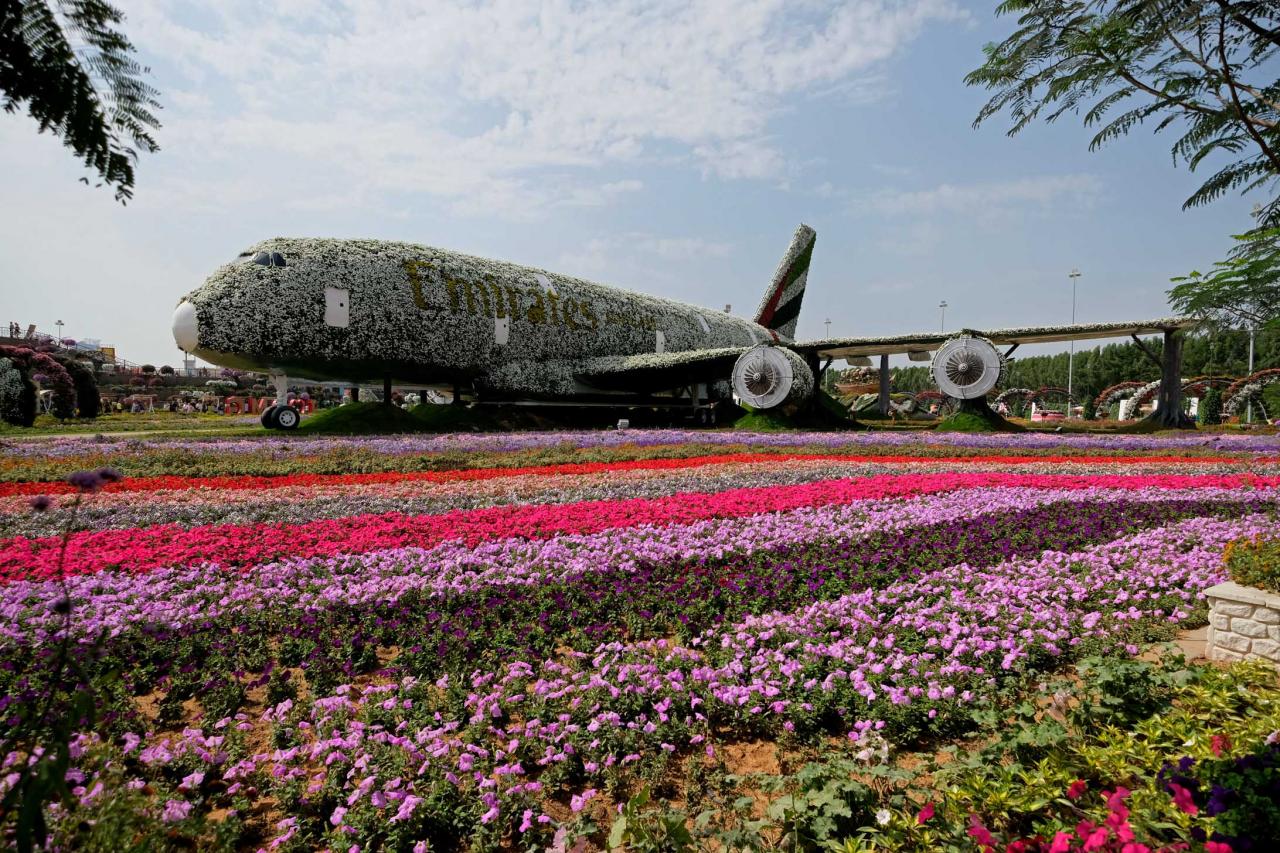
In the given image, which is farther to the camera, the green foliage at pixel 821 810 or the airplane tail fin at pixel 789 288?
the airplane tail fin at pixel 789 288

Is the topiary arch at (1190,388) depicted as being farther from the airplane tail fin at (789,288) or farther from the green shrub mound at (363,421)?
the green shrub mound at (363,421)

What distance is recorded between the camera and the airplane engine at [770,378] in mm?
21641

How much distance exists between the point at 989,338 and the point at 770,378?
952cm

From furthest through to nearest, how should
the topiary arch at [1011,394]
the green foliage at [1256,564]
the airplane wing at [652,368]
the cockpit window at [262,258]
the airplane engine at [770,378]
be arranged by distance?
the topiary arch at [1011,394]
the airplane wing at [652,368]
the airplane engine at [770,378]
the cockpit window at [262,258]
the green foliage at [1256,564]

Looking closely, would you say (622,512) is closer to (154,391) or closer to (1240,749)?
(1240,749)

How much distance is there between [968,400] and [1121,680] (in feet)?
67.1

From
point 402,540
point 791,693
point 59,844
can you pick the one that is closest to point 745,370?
point 402,540

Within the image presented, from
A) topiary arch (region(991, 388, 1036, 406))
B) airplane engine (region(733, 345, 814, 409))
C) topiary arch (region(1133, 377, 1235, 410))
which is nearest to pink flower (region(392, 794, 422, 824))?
airplane engine (region(733, 345, 814, 409))

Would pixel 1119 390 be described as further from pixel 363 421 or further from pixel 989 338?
pixel 363 421

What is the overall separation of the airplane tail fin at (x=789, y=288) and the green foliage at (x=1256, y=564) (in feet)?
116

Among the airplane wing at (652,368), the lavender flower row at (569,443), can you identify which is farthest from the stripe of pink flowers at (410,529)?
the airplane wing at (652,368)

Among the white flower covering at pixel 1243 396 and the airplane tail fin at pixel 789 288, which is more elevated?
the airplane tail fin at pixel 789 288

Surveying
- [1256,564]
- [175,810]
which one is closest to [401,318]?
[175,810]

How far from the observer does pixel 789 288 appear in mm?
38438
